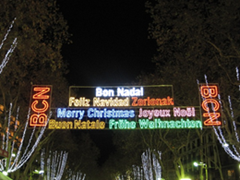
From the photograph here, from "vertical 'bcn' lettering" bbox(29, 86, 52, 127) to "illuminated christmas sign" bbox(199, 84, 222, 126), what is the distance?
850 cm

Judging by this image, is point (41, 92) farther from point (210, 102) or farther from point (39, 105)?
point (210, 102)

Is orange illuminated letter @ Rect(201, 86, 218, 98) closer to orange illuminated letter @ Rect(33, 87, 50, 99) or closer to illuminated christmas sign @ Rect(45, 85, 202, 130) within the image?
illuminated christmas sign @ Rect(45, 85, 202, 130)

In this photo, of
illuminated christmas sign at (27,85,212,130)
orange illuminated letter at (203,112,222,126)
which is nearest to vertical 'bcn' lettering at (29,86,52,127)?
illuminated christmas sign at (27,85,212,130)

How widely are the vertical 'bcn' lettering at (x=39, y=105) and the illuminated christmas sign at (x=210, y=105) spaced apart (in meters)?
8.50

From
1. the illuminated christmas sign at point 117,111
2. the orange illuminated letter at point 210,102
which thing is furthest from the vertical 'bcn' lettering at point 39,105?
the orange illuminated letter at point 210,102

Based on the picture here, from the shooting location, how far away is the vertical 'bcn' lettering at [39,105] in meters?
16.8

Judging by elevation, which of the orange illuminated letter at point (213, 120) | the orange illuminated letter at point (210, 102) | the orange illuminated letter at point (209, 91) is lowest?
the orange illuminated letter at point (213, 120)

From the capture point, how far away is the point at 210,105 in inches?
679

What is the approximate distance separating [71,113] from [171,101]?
224 inches

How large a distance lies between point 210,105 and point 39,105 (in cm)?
942

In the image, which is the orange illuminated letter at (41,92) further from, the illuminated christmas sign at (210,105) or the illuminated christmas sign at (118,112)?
the illuminated christmas sign at (210,105)

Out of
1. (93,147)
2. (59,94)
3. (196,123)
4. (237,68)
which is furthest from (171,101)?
(93,147)

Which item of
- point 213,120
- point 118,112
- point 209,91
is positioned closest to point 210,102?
point 209,91

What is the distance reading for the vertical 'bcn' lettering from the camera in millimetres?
16797
